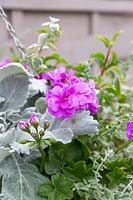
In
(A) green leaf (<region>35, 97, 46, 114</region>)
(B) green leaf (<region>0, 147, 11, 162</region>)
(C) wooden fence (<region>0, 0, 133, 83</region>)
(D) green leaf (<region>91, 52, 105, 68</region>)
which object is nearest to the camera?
(B) green leaf (<region>0, 147, 11, 162</region>)

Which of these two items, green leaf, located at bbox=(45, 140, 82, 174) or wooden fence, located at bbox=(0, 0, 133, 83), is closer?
green leaf, located at bbox=(45, 140, 82, 174)

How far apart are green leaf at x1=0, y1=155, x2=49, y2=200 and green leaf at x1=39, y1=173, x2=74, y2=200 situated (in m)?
0.01

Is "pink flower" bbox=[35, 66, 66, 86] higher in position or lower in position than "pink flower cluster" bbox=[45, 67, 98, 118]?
higher

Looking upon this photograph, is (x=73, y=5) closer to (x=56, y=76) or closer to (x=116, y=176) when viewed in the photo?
(x=56, y=76)

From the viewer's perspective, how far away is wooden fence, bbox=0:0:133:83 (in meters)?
1.99

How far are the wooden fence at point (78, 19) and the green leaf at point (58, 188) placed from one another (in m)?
1.35

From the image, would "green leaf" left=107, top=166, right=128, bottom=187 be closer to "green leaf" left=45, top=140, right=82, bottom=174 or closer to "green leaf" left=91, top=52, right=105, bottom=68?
"green leaf" left=45, top=140, right=82, bottom=174

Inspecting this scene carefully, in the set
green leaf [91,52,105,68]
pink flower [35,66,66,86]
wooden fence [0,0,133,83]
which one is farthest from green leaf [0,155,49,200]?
wooden fence [0,0,133,83]

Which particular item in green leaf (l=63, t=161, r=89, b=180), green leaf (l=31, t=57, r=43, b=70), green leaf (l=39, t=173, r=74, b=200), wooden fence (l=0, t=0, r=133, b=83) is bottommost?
green leaf (l=39, t=173, r=74, b=200)

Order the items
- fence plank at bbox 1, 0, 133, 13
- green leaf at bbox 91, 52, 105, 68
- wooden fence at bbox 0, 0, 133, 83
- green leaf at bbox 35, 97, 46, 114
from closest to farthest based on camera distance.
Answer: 1. green leaf at bbox 35, 97, 46, 114
2. green leaf at bbox 91, 52, 105, 68
3. wooden fence at bbox 0, 0, 133, 83
4. fence plank at bbox 1, 0, 133, 13

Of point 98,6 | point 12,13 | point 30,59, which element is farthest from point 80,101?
point 98,6

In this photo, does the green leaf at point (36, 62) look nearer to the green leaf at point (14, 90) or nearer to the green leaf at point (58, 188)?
the green leaf at point (14, 90)

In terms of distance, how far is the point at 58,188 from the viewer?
578 mm

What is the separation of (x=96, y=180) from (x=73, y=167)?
42 mm
